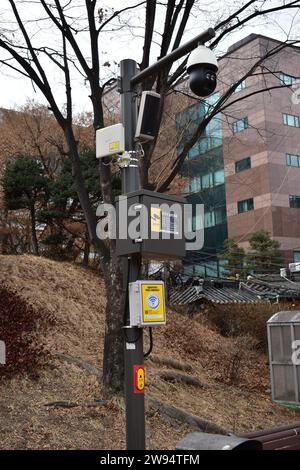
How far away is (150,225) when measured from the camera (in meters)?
5.11

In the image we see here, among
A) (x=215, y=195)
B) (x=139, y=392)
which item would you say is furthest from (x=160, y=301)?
(x=215, y=195)

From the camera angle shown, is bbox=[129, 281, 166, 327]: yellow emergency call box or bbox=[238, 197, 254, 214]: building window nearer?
bbox=[129, 281, 166, 327]: yellow emergency call box

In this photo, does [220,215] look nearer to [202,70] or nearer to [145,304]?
[202,70]

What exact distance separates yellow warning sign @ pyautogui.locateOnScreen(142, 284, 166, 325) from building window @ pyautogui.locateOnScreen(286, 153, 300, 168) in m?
48.0

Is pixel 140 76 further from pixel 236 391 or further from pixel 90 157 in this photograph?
pixel 90 157

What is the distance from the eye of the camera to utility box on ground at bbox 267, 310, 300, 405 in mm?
10867

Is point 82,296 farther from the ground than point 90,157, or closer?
closer

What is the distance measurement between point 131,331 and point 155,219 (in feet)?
3.59

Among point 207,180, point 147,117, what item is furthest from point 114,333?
point 207,180

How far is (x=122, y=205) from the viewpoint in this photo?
5371mm

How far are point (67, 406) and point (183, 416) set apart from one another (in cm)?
172

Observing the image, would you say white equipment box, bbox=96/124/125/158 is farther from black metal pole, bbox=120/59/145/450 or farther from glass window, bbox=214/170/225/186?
glass window, bbox=214/170/225/186

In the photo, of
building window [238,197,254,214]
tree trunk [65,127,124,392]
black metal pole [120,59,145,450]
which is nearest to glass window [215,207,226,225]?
building window [238,197,254,214]
